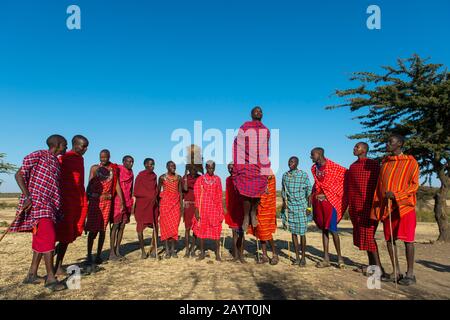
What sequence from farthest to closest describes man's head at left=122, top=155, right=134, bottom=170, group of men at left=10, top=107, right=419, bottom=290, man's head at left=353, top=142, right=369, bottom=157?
man's head at left=122, top=155, right=134, bottom=170 < man's head at left=353, top=142, right=369, bottom=157 < group of men at left=10, top=107, right=419, bottom=290

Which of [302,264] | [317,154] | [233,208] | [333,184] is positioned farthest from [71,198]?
[333,184]

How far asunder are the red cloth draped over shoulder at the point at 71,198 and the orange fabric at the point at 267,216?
399 cm

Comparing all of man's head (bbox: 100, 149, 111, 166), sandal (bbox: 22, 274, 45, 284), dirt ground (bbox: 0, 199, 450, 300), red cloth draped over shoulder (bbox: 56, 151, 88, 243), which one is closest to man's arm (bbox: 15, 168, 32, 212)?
red cloth draped over shoulder (bbox: 56, 151, 88, 243)

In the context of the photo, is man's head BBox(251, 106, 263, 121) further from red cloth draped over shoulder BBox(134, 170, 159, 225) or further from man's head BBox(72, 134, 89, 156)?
man's head BBox(72, 134, 89, 156)

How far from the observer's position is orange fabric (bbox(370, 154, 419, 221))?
5.97 metres

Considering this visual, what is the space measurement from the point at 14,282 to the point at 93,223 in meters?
→ 1.84

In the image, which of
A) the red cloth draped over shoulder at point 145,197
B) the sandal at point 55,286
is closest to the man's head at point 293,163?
the red cloth draped over shoulder at point 145,197

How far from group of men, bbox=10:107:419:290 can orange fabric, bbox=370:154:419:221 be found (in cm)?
2

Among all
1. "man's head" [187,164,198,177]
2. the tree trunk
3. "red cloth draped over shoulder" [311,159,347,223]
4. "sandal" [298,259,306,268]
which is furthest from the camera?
the tree trunk

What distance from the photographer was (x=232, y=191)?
891 cm

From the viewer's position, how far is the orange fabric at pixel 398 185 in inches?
235

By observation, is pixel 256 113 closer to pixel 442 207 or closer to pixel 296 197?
pixel 296 197
